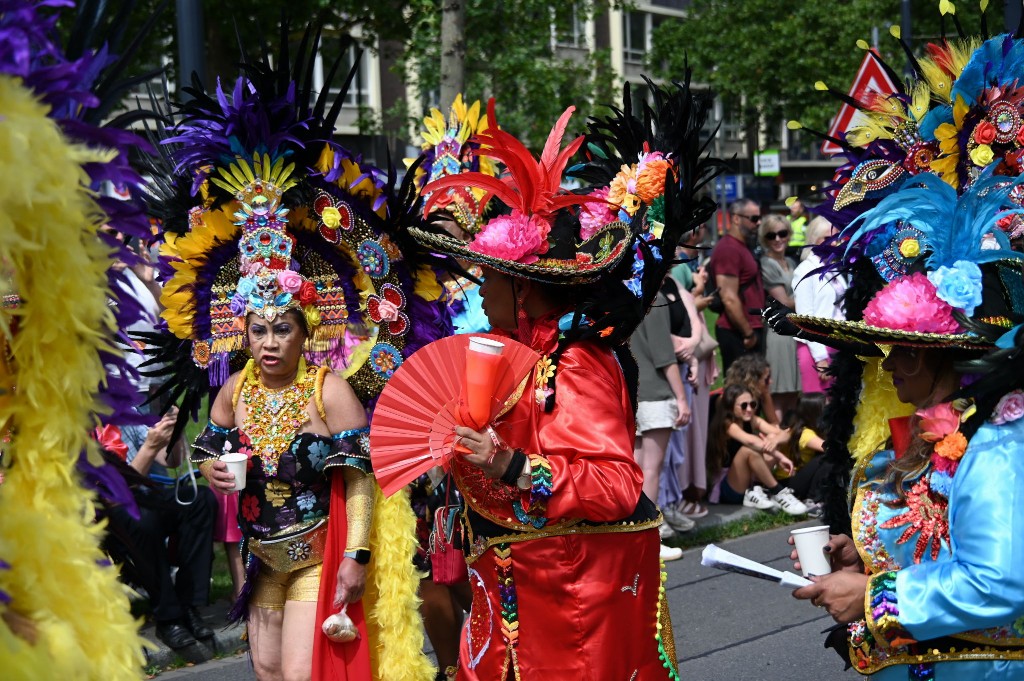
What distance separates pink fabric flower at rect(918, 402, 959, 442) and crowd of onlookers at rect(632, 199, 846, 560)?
4621 mm

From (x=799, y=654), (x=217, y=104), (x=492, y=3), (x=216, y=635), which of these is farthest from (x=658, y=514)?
(x=492, y=3)

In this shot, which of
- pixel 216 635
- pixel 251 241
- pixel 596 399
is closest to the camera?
pixel 596 399

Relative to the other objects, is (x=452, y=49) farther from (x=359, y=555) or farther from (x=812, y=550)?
(x=812, y=550)

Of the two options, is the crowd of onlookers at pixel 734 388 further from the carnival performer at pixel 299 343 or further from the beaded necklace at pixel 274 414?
the beaded necklace at pixel 274 414

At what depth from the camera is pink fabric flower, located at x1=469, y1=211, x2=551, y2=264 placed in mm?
3736

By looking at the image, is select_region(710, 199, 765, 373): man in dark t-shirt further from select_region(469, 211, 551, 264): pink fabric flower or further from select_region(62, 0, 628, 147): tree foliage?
select_region(469, 211, 551, 264): pink fabric flower

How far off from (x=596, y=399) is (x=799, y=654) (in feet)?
10.2

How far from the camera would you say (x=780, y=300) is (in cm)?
1030

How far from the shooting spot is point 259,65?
180 inches

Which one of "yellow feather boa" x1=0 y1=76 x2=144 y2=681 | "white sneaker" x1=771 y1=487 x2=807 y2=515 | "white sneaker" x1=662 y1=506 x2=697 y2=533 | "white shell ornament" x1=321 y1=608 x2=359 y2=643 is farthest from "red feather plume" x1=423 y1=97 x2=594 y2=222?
"white sneaker" x1=771 y1=487 x2=807 y2=515

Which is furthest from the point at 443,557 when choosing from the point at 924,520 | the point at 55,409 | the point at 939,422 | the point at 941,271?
the point at 55,409

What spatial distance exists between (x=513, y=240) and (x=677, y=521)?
536 cm

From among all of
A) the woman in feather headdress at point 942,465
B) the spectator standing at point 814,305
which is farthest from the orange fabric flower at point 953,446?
the spectator standing at point 814,305

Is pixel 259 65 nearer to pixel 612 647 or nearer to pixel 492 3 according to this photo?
pixel 612 647
